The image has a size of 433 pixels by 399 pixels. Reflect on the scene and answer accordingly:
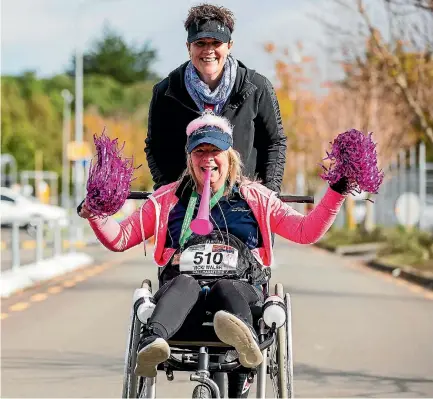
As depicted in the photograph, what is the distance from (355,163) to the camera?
211 inches

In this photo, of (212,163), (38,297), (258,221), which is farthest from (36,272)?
(212,163)

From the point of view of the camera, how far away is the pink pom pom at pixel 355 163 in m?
5.36

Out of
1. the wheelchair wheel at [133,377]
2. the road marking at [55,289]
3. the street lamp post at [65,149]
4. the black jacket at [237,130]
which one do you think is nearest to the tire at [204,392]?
the wheelchair wheel at [133,377]

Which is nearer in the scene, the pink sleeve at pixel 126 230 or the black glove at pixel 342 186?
the black glove at pixel 342 186

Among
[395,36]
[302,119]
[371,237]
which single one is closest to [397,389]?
[395,36]

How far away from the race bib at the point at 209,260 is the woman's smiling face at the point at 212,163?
10.1 inches

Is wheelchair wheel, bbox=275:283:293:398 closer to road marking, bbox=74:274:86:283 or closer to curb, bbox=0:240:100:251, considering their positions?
road marking, bbox=74:274:86:283

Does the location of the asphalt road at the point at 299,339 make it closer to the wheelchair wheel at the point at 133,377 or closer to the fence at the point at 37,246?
the fence at the point at 37,246

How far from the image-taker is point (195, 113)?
6.59 metres

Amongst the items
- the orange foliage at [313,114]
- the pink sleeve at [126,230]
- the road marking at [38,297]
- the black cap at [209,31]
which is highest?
the orange foliage at [313,114]

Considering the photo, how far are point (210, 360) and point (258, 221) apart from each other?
658 millimetres

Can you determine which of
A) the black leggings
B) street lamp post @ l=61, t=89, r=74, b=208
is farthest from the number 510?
street lamp post @ l=61, t=89, r=74, b=208

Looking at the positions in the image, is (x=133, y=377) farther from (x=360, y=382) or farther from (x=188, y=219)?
(x=360, y=382)

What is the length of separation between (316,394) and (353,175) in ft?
Result: 12.3
